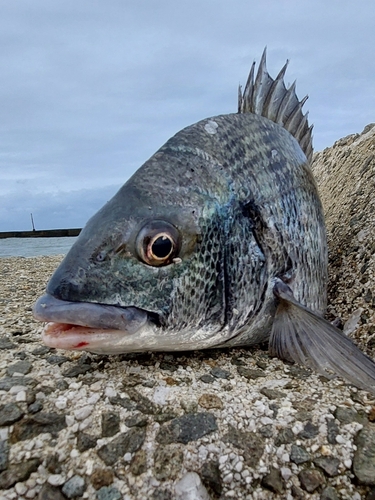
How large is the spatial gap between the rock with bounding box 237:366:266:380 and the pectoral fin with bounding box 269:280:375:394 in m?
0.19

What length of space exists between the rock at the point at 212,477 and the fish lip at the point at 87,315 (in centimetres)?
60

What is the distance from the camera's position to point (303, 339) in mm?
2123

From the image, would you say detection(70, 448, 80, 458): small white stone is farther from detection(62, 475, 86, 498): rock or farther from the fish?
the fish

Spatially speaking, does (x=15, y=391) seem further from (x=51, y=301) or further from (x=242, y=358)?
(x=242, y=358)

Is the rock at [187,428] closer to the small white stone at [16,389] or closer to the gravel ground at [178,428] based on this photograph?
the gravel ground at [178,428]

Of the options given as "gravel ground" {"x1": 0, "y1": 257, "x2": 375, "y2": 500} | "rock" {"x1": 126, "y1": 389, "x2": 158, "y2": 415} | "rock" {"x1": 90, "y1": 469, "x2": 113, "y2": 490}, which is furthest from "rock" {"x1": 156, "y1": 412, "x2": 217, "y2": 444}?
"rock" {"x1": 90, "y1": 469, "x2": 113, "y2": 490}

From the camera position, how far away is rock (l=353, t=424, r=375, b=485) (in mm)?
1427

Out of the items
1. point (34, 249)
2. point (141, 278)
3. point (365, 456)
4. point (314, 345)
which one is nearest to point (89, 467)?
point (141, 278)

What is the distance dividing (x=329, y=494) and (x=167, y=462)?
1.82 ft

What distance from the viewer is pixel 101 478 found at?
1400 mm

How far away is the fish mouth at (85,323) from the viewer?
1.70 metres

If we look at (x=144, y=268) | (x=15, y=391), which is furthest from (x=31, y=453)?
(x=144, y=268)

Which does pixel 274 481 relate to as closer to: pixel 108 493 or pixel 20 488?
pixel 108 493

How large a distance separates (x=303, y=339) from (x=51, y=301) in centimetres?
124
